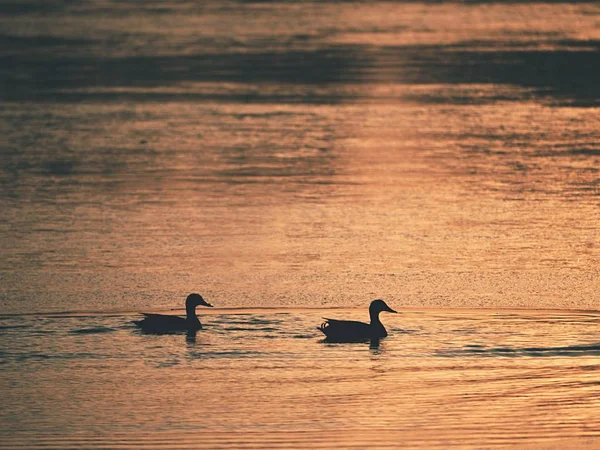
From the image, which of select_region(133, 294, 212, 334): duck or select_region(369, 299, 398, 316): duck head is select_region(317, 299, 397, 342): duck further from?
select_region(133, 294, 212, 334): duck

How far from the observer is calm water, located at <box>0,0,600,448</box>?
31.6ft

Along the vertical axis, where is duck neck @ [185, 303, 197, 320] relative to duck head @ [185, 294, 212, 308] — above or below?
below

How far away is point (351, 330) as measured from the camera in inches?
452

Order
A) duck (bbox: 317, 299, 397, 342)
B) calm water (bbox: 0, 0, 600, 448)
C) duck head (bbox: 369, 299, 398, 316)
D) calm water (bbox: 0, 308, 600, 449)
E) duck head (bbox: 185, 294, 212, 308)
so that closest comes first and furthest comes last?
calm water (bbox: 0, 308, 600, 449)
calm water (bbox: 0, 0, 600, 448)
duck (bbox: 317, 299, 397, 342)
duck head (bbox: 369, 299, 398, 316)
duck head (bbox: 185, 294, 212, 308)

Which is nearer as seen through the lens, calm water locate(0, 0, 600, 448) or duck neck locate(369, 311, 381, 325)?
calm water locate(0, 0, 600, 448)

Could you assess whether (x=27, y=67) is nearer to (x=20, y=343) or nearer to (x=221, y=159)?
(x=221, y=159)

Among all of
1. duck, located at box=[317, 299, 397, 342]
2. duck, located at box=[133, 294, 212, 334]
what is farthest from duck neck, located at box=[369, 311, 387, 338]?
duck, located at box=[133, 294, 212, 334]

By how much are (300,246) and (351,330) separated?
141 inches

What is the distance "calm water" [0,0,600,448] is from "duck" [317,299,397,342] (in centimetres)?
12

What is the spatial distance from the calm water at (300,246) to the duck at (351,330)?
0.39 feet

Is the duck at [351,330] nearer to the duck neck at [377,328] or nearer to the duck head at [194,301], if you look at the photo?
the duck neck at [377,328]

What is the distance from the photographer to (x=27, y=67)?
30594 millimetres

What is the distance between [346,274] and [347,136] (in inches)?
316

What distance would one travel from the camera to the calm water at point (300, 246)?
9.62 meters
